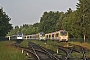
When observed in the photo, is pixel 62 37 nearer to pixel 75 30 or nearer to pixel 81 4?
pixel 75 30

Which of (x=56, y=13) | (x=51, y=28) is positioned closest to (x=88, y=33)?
(x=51, y=28)

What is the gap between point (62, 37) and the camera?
196ft

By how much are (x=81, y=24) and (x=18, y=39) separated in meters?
25.6

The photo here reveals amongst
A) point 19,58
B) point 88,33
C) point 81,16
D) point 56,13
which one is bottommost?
point 19,58

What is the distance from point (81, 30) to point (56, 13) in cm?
9538

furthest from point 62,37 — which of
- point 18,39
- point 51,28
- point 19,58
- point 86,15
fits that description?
point 51,28

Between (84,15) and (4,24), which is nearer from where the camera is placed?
(84,15)

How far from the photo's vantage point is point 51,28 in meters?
125

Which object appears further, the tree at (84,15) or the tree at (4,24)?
Result: the tree at (4,24)

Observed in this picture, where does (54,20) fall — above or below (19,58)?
above

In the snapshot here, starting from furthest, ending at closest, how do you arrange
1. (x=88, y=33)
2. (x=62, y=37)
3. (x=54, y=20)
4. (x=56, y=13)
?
(x=56, y=13) < (x=54, y=20) < (x=62, y=37) < (x=88, y=33)

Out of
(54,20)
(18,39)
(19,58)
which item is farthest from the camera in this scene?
(54,20)

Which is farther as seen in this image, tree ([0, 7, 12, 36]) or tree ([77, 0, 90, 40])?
tree ([0, 7, 12, 36])

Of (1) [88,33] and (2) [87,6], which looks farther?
(2) [87,6]
